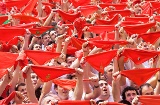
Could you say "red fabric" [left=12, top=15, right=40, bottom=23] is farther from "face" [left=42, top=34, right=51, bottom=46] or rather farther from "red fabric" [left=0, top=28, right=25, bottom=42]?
"red fabric" [left=0, top=28, right=25, bottom=42]

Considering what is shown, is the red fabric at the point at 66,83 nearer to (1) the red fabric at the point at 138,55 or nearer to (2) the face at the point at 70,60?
(2) the face at the point at 70,60

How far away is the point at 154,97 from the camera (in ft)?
19.0

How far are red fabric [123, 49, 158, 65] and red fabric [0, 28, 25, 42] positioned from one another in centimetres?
197

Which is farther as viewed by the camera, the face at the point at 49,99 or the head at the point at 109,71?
the head at the point at 109,71

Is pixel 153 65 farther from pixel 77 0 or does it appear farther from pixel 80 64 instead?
pixel 77 0

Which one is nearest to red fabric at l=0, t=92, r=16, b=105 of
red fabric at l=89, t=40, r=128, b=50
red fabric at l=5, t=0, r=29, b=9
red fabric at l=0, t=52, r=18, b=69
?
red fabric at l=0, t=52, r=18, b=69

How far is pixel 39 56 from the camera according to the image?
289 inches

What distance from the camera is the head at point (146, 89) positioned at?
6.32 meters

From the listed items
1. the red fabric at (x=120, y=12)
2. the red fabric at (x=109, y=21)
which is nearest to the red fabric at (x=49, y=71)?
the red fabric at (x=109, y=21)

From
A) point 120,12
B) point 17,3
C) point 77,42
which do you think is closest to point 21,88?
point 77,42

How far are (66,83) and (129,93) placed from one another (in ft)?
2.66

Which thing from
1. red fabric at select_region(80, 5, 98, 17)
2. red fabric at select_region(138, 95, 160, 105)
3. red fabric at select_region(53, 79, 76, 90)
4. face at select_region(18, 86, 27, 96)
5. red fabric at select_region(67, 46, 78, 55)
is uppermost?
red fabric at select_region(80, 5, 98, 17)

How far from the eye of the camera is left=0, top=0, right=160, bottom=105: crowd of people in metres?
6.14

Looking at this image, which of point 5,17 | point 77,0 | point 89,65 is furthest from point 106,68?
point 77,0
